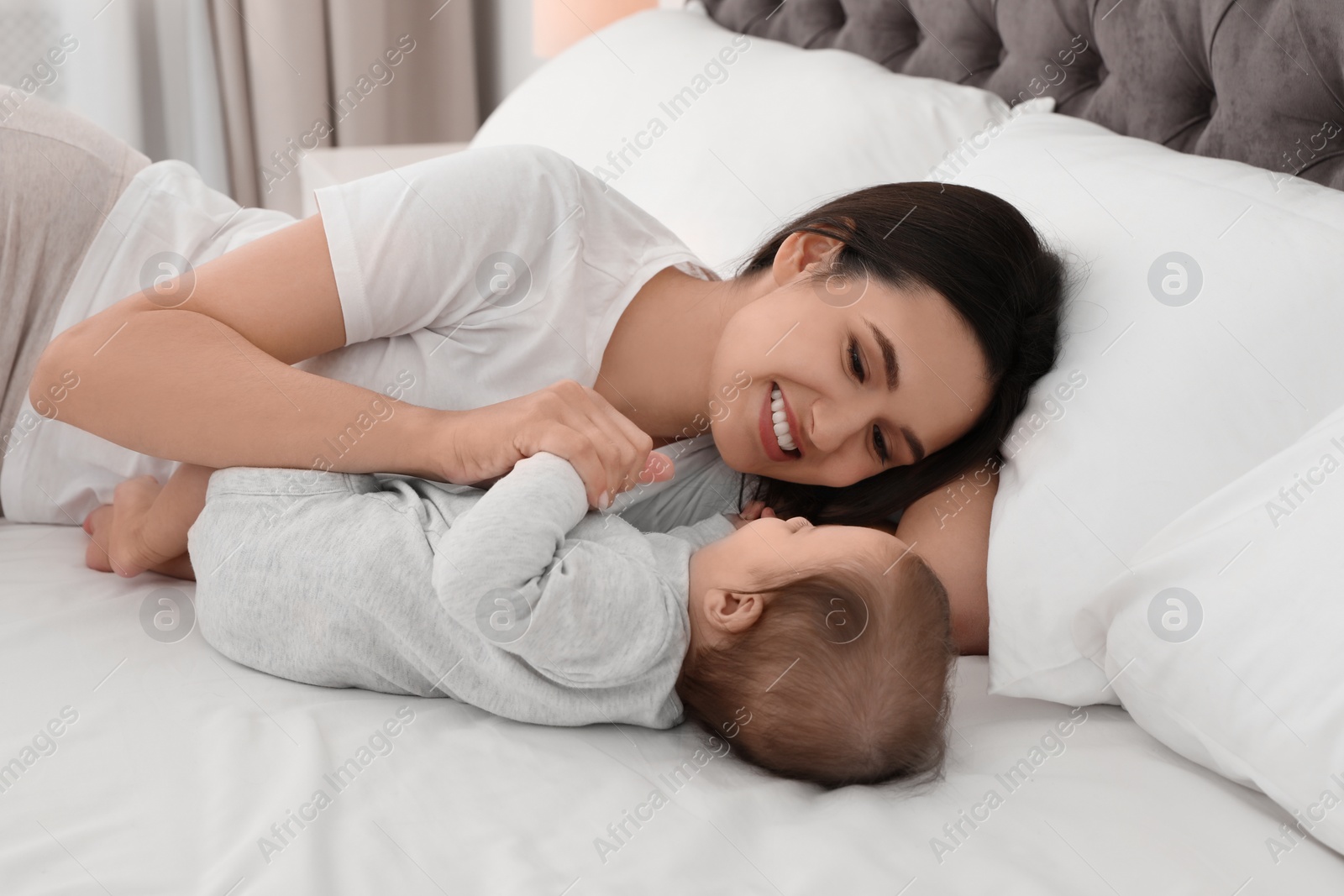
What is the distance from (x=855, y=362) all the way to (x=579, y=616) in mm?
408

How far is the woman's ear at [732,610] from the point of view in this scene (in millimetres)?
936

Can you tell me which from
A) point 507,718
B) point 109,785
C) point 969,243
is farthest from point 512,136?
point 109,785

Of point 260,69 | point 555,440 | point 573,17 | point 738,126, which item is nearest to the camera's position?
point 555,440

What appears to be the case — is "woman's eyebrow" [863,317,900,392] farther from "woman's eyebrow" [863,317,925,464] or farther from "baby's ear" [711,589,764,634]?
"baby's ear" [711,589,764,634]

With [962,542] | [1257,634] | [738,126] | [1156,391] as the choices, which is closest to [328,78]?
[738,126]

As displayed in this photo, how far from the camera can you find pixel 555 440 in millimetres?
1013

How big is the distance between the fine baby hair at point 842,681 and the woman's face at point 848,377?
23 cm

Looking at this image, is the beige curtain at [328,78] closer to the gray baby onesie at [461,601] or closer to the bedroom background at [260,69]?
the bedroom background at [260,69]

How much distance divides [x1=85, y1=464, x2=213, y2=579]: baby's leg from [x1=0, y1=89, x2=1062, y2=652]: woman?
7 cm

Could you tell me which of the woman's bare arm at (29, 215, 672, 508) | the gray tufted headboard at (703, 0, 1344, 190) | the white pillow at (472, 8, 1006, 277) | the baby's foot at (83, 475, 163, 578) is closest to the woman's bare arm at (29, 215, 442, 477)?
the woman's bare arm at (29, 215, 672, 508)

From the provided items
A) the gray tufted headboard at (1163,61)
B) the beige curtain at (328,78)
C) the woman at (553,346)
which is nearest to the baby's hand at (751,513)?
the woman at (553,346)

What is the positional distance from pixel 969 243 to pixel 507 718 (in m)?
0.69

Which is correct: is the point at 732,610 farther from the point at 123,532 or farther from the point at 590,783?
the point at 123,532

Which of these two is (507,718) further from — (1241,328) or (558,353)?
(1241,328)
